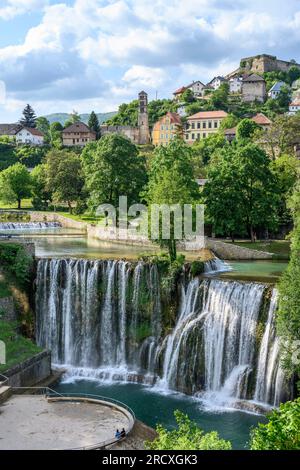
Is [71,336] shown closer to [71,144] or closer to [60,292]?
[60,292]

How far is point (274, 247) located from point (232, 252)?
142 inches

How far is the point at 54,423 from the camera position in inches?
882

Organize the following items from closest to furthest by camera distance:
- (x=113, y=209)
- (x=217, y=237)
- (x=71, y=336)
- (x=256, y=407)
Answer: (x=256, y=407) → (x=71, y=336) → (x=217, y=237) → (x=113, y=209)

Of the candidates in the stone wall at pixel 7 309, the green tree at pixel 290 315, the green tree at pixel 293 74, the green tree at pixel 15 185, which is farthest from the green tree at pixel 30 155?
the green tree at pixel 290 315

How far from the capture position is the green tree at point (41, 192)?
7831 centimetres

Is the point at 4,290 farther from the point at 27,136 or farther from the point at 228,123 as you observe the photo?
the point at 27,136

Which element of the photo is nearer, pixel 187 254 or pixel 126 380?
pixel 126 380

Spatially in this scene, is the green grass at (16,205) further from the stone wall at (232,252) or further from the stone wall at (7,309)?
the stone wall at (7,309)

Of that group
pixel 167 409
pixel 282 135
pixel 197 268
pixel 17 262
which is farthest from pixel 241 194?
pixel 282 135

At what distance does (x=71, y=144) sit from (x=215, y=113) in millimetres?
32252

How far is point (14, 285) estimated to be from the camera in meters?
36.1

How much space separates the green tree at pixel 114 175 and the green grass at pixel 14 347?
2579cm

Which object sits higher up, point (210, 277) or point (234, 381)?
point (210, 277)

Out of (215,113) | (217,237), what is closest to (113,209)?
(217,237)
